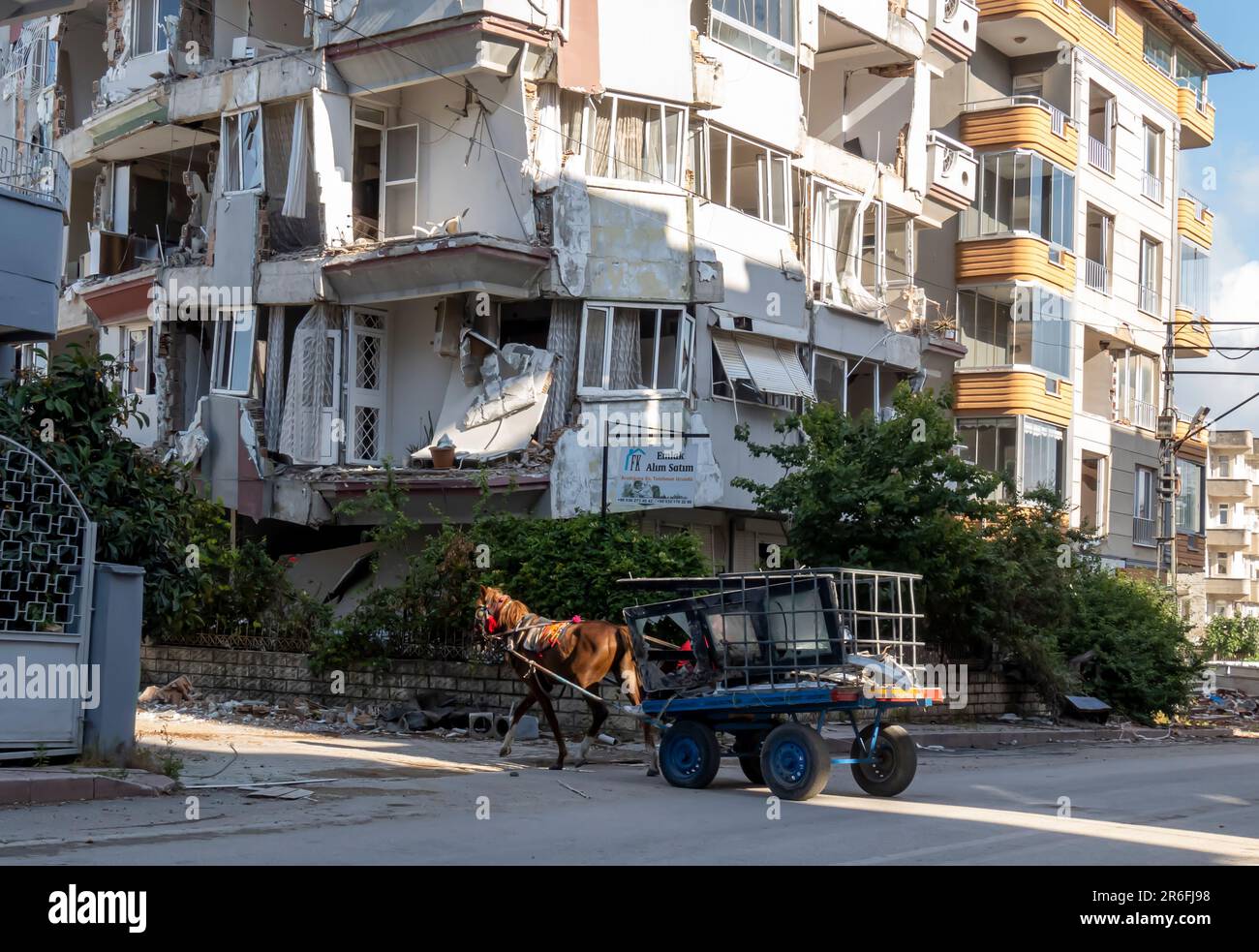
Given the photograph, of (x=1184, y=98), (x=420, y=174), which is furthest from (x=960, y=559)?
(x=1184, y=98)

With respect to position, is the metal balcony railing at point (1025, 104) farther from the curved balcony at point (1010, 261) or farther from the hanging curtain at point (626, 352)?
the hanging curtain at point (626, 352)

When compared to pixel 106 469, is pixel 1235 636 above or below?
below

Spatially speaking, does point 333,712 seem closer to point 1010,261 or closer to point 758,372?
point 758,372

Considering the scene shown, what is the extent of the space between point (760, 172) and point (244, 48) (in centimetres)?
1011

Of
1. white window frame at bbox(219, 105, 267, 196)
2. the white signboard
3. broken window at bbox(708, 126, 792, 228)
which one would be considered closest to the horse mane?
the white signboard

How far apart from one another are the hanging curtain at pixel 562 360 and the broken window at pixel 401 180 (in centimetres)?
355

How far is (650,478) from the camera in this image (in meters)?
26.2

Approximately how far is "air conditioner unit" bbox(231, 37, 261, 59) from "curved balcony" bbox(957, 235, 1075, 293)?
19.9m

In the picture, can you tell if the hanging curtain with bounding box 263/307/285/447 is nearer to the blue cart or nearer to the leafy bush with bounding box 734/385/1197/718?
the leafy bush with bounding box 734/385/1197/718

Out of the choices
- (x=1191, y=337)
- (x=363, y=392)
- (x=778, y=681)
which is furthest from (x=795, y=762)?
(x=1191, y=337)

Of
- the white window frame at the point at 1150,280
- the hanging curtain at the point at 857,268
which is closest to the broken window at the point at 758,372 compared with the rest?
the hanging curtain at the point at 857,268

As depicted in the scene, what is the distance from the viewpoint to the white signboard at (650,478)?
26.0 m

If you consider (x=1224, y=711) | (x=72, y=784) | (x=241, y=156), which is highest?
(x=241, y=156)

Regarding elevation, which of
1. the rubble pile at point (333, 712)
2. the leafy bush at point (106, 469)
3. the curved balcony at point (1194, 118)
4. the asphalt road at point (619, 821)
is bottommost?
the rubble pile at point (333, 712)
